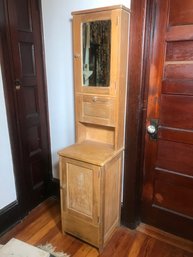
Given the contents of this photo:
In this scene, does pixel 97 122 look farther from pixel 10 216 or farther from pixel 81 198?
pixel 10 216

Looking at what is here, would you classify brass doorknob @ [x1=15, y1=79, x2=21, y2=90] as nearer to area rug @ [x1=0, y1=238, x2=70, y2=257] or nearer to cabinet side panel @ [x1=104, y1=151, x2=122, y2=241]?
cabinet side panel @ [x1=104, y1=151, x2=122, y2=241]

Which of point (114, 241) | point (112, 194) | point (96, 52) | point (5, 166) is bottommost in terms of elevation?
point (114, 241)

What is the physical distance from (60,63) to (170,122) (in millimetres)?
1092

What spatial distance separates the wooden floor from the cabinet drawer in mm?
1008

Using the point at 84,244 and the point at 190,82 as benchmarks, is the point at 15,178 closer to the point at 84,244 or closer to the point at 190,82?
the point at 84,244

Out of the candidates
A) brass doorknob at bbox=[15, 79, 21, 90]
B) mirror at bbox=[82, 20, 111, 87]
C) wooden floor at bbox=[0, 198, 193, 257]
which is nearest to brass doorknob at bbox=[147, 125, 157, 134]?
mirror at bbox=[82, 20, 111, 87]

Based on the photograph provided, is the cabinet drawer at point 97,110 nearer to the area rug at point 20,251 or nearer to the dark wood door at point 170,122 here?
the dark wood door at point 170,122

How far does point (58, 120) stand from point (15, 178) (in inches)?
26.3

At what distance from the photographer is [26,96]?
194cm

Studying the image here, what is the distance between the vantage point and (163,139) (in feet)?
5.61

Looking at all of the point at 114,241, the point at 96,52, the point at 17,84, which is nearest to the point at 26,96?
the point at 17,84

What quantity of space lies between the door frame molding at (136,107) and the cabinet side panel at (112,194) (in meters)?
0.08

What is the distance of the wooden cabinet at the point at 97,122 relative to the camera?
1.53 metres

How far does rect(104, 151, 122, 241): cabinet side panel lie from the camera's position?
64.7 inches
